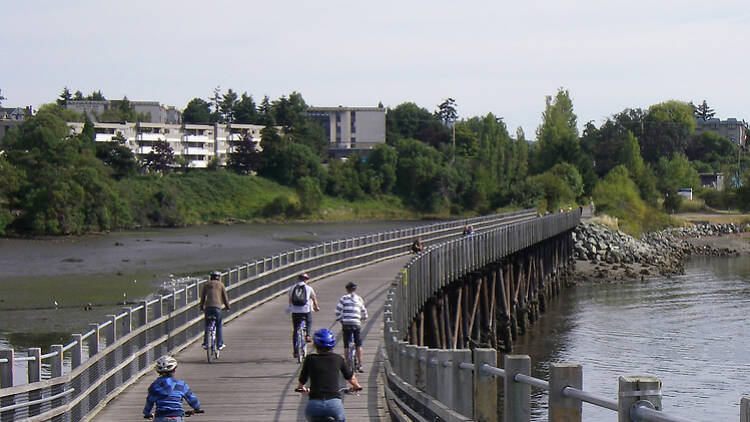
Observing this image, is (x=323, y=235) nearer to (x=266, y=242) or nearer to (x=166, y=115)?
(x=266, y=242)

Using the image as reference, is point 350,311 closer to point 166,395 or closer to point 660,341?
point 166,395

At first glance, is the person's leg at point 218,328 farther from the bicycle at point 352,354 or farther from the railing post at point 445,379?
the railing post at point 445,379

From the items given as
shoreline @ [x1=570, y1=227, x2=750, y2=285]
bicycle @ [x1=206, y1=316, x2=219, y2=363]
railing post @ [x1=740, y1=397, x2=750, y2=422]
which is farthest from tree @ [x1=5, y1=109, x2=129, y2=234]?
railing post @ [x1=740, y1=397, x2=750, y2=422]

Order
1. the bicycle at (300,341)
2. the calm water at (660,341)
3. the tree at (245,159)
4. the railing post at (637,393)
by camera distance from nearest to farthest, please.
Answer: the railing post at (637,393), the bicycle at (300,341), the calm water at (660,341), the tree at (245,159)

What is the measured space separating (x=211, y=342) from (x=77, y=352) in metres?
5.48

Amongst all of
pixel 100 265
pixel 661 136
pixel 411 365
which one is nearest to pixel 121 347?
pixel 411 365

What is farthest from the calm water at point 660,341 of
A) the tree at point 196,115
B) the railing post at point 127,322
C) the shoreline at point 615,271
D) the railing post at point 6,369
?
the tree at point 196,115

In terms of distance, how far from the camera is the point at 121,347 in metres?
17.0

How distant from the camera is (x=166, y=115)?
196625 mm

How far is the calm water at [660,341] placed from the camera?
30172 millimetres

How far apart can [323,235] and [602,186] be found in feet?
Result: 97.0

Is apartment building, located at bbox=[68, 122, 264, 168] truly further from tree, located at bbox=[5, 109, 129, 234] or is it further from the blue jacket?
the blue jacket

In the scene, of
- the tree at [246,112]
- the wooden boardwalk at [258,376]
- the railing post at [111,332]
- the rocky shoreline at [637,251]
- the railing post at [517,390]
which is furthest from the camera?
the tree at [246,112]

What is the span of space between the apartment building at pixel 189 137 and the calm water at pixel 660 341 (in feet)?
322
